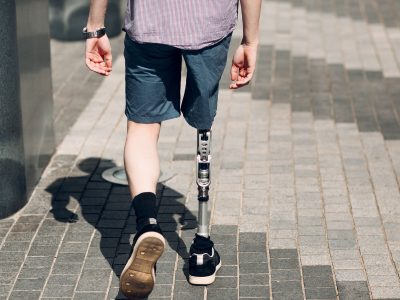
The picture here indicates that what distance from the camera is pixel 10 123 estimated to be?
18.7ft

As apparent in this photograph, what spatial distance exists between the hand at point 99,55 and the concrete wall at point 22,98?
0.92 meters

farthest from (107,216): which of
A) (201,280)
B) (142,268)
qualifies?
(142,268)

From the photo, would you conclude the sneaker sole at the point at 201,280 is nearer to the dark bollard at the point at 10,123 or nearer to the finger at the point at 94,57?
the finger at the point at 94,57

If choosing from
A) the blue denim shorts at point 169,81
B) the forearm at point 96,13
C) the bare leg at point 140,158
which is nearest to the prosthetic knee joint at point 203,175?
the blue denim shorts at point 169,81

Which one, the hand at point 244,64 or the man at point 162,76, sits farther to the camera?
the hand at point 244,64

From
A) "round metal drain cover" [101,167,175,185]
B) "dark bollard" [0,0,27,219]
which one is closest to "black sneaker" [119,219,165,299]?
"dark bollard" [0,0,27,219]

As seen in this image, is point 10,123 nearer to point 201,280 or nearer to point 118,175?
point 118,175

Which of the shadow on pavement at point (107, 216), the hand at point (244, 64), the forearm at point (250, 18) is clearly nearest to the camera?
the forearm at point (250, 18)

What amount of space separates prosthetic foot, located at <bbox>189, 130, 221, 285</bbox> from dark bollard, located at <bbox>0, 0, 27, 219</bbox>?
1236 mm

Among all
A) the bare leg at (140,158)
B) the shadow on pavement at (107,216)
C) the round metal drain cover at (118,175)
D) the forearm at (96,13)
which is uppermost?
the forearm at (96,13)

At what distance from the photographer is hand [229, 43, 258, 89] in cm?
474

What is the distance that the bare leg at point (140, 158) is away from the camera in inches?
189

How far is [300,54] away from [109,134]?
9.38 ft

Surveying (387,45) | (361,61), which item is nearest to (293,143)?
(361,61)
